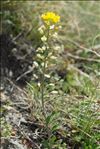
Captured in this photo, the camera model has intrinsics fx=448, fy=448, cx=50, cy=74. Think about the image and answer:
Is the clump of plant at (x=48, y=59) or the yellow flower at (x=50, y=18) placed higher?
the yellow flower at (x=50, y=18)

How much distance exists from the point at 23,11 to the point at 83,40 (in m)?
0.56

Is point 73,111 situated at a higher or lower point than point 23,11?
lower

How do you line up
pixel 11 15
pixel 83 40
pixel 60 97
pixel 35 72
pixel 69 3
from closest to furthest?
pixel 60 97
pixel 35 72
pixel 11 15
pixel 83 40
pixel 69 3

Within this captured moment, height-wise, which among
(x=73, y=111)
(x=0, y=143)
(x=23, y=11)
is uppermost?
(x=23, y=11)

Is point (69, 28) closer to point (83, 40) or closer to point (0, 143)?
point (83, 40)

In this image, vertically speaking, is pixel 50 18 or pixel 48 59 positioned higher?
pixel 50 18

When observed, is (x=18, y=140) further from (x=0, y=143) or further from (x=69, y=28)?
(x=69, y=28)

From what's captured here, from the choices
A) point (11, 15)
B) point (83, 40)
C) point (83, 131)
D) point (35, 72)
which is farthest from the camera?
point (83, 40)

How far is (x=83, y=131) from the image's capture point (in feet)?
7.30

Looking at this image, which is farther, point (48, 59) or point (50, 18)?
point (48, 59)

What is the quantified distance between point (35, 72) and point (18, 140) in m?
0.82

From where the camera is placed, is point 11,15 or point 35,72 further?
point 11,15

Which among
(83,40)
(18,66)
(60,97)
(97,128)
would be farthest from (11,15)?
(97,128)

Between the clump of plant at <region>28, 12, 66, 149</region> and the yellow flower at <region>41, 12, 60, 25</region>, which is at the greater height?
the yellow flower at <region>41, 12, 60, 25</region>
